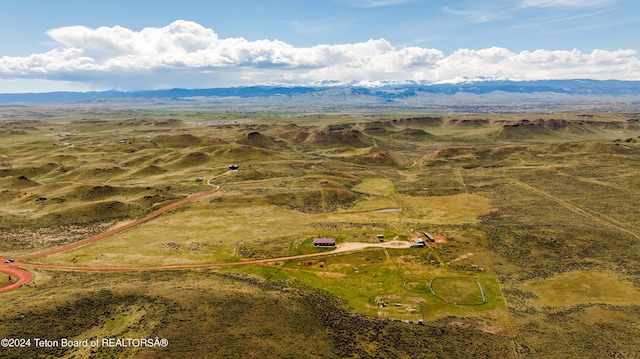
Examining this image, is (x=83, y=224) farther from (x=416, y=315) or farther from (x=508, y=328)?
(x=508, y=328)

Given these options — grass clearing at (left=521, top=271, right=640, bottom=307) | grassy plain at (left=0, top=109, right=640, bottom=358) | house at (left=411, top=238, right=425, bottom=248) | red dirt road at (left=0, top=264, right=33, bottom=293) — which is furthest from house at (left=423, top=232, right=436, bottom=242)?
red dirt road at (left=0, top=264, right=33, bottom=293)

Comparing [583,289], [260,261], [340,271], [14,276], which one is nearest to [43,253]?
[14,276]

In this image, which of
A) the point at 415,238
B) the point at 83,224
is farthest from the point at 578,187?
the point at 83,224

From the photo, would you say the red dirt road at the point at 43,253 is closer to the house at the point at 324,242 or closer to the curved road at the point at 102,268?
the curved road at the point at 102,268

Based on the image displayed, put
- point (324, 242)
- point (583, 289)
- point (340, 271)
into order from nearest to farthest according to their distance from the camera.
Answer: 1. point (583, 289)
2. point (340, 271)
3. point (324, 242)

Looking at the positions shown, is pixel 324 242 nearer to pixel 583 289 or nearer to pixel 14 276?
pixel 583 289

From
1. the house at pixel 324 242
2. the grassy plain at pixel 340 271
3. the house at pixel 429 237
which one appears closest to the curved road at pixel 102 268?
the house at pixel 324 242

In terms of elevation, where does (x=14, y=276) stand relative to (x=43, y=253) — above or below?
above

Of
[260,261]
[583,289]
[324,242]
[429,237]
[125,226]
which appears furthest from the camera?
[125,226]

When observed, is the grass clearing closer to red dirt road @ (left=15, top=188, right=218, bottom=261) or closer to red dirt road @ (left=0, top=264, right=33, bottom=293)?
red dirt road @ (left=0, top=264, right=33, bottom=293)
